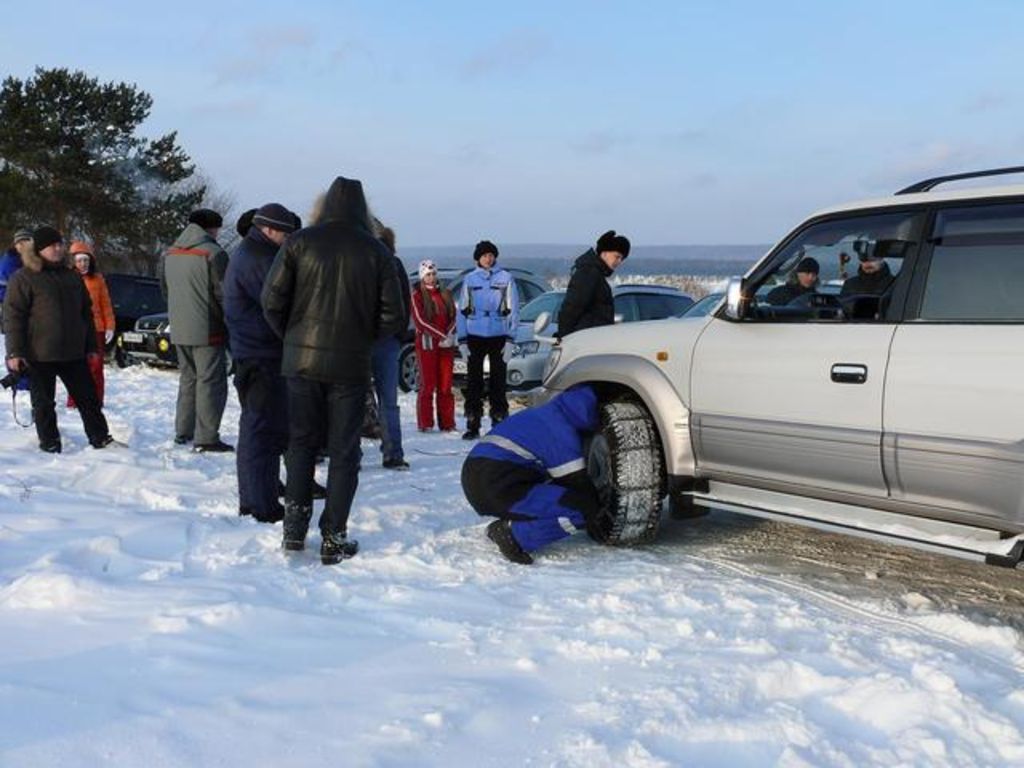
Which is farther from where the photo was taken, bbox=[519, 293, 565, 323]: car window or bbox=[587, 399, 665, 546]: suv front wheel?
bbox=[519, 293, 565, 323]: car window

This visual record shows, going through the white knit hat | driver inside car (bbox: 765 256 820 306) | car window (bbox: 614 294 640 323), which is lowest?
car window (bbox: 614 294 640 323)

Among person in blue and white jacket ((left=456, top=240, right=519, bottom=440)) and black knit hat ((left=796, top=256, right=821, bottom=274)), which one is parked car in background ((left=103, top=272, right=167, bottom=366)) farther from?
black knit hat ((left=796, top=256, right=821, bottom=274))

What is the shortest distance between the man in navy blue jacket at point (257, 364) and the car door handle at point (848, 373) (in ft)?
9.95

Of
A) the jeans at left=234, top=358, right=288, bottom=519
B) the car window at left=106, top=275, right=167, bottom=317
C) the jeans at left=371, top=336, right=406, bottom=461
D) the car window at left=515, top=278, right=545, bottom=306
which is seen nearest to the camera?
the jeans at left=234, top=358, right=288, bottom=519

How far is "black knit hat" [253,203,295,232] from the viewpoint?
5.70 metres

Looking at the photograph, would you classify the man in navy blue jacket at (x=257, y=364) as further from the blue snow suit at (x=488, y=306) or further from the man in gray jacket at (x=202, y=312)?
the blue snow suit at (x=488, y=306)

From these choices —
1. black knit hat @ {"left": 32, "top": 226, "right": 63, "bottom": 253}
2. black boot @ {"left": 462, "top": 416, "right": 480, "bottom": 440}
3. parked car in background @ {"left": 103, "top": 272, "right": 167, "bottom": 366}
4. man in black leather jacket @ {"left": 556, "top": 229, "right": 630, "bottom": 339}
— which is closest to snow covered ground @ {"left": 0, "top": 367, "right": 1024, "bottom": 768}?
black knit hat @ {"left": 32, "top": 226, "right": 63, "bottom": 253}

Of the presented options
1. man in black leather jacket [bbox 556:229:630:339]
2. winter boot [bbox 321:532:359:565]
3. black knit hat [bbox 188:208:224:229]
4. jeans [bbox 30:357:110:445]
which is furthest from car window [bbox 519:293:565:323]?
winter boot [bbox 321:532:359:565]

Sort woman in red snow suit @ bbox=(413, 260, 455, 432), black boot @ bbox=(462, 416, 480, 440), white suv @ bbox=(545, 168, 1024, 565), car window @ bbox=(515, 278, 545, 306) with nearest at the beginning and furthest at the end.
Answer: white suv @ bbox=(545, 168, 1024, 565) < black boot @ bbox=(462, 416, 480, 440) < woman in red snow suit @ bbox=(413, 260, 455, 432) < car window @ bbox=(515, 278, 545, 306)

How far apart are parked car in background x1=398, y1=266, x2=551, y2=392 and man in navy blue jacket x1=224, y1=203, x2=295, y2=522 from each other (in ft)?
20.2

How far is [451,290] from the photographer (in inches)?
482

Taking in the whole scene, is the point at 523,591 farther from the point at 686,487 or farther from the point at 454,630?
the point at 686,487

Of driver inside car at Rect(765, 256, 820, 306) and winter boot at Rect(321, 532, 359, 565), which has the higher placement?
driver inside car at Rect(765, 256, 820, 306)

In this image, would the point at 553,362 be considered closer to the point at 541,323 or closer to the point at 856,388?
the point at 856,388
